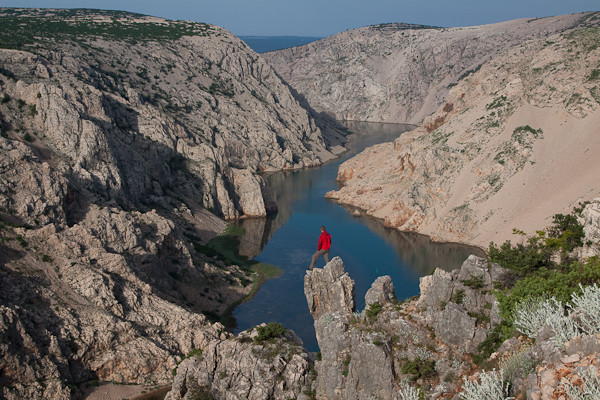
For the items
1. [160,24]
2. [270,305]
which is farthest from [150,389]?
[160,24]

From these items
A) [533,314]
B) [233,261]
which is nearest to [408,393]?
[533,314]

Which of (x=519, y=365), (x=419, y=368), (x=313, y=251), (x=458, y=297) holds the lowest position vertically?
(x=313, y=251)

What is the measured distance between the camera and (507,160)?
2832 inches

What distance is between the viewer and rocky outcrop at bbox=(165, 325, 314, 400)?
85.8ft

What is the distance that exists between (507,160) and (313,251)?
→ 2607 centimetres

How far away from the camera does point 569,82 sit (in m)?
73.9

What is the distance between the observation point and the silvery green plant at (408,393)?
18.9m

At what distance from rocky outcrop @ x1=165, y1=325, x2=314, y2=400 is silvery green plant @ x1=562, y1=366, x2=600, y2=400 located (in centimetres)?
1378

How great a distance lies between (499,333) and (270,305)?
1251 inches

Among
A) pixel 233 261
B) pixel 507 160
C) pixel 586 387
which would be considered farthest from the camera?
pixel 507 160

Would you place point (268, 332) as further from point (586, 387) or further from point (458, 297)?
point (586, 387)

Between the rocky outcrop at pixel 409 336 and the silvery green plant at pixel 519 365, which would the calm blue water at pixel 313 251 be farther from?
the silvery green plant at pixel 519 365

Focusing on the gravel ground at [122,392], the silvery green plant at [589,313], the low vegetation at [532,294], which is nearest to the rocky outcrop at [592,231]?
the low vegetation at [532,294]

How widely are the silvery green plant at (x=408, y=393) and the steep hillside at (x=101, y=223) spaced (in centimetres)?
2081
